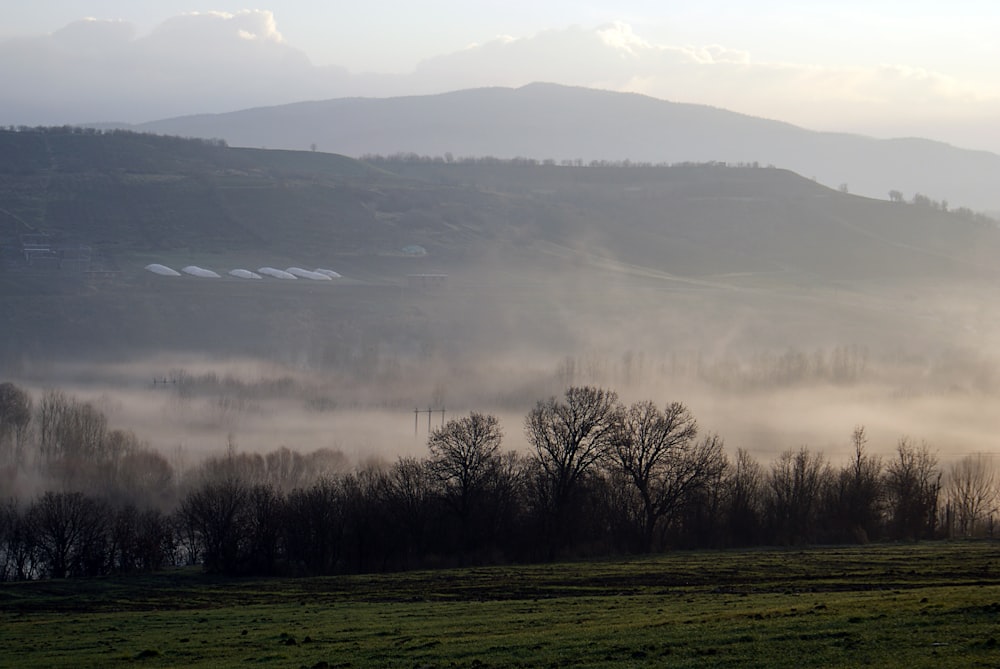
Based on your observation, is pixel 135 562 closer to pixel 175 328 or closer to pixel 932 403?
pixel 932 403

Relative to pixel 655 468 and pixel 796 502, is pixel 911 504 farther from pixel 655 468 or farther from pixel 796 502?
pixel 655 468

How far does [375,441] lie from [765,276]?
129 m

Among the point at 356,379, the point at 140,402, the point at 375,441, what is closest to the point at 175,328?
the point at 356,379

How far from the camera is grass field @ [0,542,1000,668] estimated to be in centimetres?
1877

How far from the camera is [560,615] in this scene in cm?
2492

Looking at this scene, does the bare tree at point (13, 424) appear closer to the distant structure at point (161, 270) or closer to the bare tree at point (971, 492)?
the bare tree at point (971, 492)

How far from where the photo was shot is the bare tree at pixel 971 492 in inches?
2306

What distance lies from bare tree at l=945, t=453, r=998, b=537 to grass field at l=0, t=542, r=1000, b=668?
65.9ft

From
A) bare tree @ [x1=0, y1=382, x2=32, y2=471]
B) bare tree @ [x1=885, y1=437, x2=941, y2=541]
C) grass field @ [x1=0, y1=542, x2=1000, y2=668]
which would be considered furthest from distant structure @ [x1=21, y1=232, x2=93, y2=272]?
grass field @ [x1=0, y1=542, x2=1000, y2=668]

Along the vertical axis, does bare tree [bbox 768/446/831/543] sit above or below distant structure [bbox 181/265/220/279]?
below

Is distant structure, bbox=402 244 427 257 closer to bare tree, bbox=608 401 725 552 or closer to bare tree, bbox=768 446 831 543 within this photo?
bare tree, bbox=768 446 831 543

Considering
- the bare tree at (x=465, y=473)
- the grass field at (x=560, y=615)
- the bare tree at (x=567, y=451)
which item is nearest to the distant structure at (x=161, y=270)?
the bare tree at (x=465, y=473)

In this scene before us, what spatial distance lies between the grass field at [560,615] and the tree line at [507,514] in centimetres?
598

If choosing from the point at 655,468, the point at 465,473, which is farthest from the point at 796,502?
the point at 465,473
